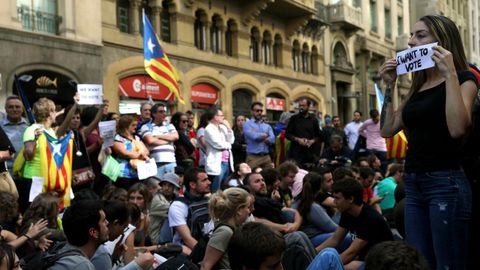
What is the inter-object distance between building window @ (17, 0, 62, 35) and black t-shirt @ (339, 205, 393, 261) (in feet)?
38.3

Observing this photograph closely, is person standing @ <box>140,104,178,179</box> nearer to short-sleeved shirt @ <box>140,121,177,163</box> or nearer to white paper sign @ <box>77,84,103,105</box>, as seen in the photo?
short-sleeved shirt @ <box>140,121,177,163</box>

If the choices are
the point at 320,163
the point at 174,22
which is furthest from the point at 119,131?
the point at 174,22

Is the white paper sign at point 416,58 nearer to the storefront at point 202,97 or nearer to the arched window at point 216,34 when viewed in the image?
the storefront at point 202,97

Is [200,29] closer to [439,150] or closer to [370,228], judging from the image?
[370,228]

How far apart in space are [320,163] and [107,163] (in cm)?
445

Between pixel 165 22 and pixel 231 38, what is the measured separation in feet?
13.1

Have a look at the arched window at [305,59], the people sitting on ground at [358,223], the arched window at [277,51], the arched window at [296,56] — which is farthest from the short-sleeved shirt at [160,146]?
the arched window at [305,59]

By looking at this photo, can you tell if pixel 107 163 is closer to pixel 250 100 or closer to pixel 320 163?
pixel 320 163

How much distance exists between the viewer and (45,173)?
6.95m

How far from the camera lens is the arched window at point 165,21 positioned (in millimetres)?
19359

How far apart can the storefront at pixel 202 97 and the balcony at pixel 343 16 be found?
10.6 metres

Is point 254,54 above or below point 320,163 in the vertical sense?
above

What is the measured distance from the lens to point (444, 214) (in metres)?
3.13

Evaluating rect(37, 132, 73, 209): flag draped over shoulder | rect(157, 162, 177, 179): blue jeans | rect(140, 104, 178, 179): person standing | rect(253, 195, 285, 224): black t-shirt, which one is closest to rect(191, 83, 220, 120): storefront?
rect(140, 104, 178, 179): person standing
